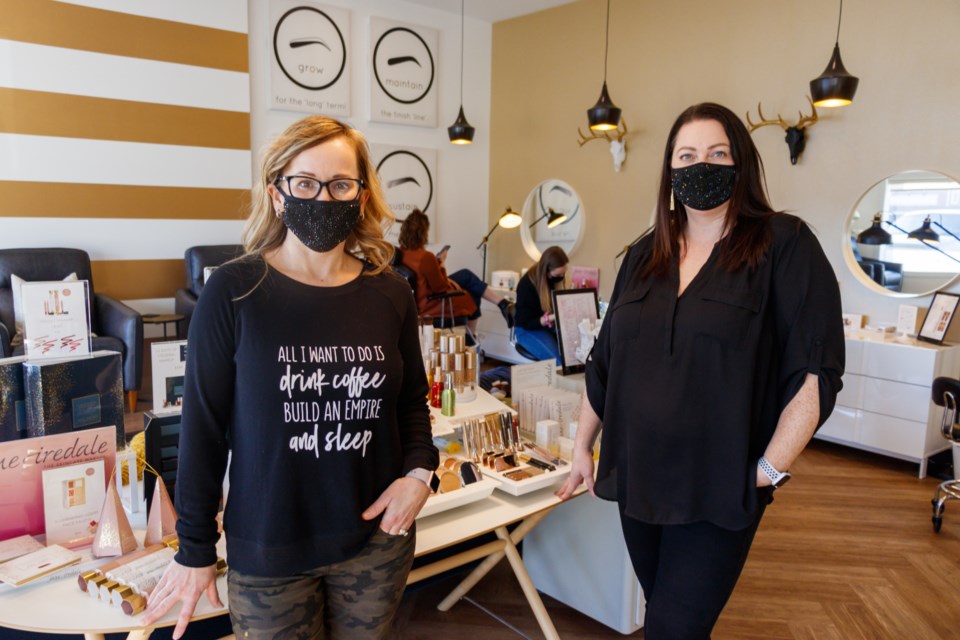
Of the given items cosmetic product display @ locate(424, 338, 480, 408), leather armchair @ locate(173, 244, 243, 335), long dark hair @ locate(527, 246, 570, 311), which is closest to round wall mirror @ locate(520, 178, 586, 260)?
long dark hair @ locate(527, 246, 570, 311)

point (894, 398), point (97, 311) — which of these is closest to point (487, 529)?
point (894, 398)

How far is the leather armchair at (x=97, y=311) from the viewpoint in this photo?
4.43 metres

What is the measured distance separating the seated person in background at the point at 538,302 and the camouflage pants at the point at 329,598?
9.92 feet

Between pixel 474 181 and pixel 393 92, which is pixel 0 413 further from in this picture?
pixel 474 181

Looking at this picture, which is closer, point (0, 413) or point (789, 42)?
point (0, 413)

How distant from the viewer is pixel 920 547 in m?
3.04

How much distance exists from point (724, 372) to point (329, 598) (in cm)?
85

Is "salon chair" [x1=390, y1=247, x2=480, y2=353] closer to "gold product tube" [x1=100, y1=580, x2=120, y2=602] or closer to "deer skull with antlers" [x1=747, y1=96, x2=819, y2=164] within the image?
"deer skull with antlers" [x1=747, y1=96, x2=819, y2=164]

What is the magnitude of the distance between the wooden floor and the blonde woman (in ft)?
4.34

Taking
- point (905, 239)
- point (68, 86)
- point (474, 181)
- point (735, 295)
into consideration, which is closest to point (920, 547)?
point (905, 239)

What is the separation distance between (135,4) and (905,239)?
579 centimetres

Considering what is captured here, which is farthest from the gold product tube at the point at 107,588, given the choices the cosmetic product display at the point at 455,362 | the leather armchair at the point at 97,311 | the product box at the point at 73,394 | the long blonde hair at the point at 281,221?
the leather armchair at the point at 97,311

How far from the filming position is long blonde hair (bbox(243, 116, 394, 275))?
1179 mm

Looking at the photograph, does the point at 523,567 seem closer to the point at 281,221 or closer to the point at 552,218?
the point at 281,221
